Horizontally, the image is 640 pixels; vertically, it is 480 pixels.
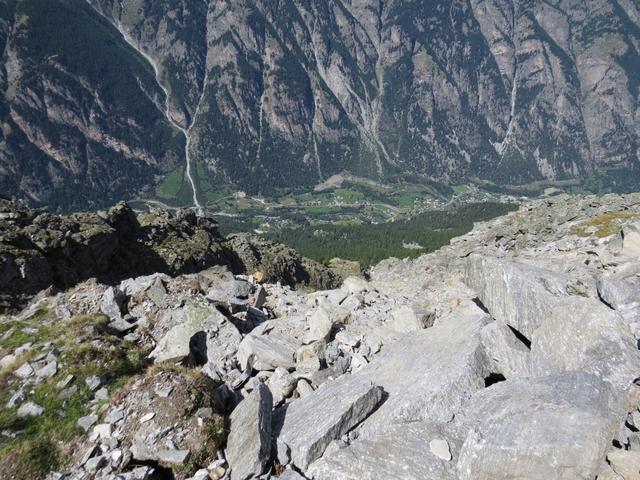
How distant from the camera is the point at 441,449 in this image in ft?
32.4

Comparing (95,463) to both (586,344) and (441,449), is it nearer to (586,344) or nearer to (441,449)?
(441,449)

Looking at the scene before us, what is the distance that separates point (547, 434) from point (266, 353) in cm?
928

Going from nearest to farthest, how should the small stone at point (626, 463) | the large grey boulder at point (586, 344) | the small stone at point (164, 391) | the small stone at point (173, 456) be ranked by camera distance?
the small stone at point (626, 463) → the small stone at point (173, 456) → the large grey boulder at point (586, 344) → the small stone at point (164, 391)

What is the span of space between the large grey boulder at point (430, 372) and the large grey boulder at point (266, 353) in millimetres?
2959

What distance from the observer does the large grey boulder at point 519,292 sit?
530 inches

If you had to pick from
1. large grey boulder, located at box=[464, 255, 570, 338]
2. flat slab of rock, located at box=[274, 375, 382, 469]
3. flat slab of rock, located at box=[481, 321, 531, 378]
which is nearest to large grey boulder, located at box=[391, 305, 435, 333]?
large grey boulder, located at box=[464, 255, 570, 338]

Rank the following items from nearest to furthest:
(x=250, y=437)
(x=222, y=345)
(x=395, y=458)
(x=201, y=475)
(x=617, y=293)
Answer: (x=395, y=458) < (x=201, y=475) < (x=250, y=437) < (x=617, y=293) < (x=222, y=345)

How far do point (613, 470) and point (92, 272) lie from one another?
50.8 meters

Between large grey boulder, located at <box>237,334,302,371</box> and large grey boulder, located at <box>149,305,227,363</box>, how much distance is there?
202cm

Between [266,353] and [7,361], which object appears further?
[266,353]

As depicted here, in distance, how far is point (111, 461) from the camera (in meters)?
10.2

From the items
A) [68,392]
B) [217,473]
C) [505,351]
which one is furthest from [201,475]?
[505,351]

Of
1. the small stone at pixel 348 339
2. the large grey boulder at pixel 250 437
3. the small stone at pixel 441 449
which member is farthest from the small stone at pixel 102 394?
the small stone at pixel 441 449

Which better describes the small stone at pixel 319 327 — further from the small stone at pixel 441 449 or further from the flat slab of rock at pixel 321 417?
the small stone at pixel 441 449
